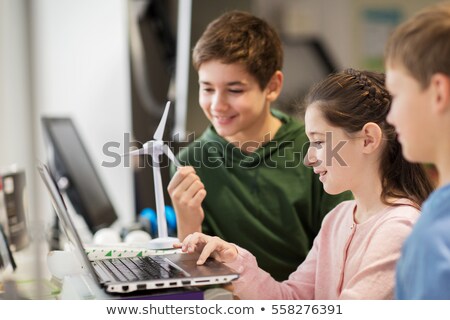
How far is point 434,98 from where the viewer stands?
0.65 m

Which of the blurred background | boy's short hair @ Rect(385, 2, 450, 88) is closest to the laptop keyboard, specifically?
the blurred background

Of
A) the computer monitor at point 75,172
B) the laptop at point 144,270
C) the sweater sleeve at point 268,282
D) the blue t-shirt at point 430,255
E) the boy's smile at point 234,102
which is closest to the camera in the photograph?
the blue t-shirt at point 430,255

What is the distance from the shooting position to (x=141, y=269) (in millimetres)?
844

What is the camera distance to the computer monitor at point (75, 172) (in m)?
1.51

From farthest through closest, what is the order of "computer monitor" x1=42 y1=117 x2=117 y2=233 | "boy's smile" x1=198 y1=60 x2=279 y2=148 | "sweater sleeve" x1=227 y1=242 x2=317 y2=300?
"computer monitor" x1=42 y1=117 x2=117 y2=233 < "boy's smile" x1=198 y1=60 x2=279 y2=148 < "sweater sleeve" x1=227 y1=242 x2=317 y2=300

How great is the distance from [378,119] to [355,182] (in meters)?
0.09

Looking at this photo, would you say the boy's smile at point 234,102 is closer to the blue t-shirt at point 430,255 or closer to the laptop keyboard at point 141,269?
the laptop keyboard at point 141,269

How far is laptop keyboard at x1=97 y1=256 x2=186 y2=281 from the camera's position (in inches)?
31.3

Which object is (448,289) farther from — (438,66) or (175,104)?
(175,104)

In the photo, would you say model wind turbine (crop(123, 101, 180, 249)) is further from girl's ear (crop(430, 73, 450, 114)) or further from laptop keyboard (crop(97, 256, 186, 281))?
girl's ear (crop(430, 73, 450, 114))

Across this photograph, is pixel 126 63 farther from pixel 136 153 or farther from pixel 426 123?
pixel 426 123

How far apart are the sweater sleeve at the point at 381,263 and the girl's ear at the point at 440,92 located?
0.18 m

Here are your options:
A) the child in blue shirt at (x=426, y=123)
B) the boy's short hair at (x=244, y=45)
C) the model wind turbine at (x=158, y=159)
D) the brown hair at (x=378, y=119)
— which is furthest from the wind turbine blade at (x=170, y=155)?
the child in blue shirt at (x=426, y=123)
